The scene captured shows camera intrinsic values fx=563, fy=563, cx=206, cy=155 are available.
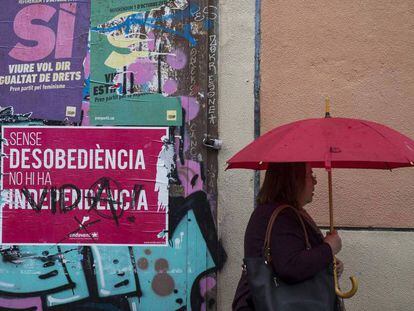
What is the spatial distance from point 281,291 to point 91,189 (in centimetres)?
238

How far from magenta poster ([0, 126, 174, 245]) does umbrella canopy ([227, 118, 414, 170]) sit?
1.91 m

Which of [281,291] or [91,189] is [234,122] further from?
[281,291]

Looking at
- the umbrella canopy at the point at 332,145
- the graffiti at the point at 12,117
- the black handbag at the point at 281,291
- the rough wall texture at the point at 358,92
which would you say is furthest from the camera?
the graffiti at the point at 12,117

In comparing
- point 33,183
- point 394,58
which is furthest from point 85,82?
point 394,58

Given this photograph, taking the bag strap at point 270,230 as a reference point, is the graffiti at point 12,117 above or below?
above

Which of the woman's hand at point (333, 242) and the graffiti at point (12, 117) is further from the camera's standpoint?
the graffiti at point (12, 117)

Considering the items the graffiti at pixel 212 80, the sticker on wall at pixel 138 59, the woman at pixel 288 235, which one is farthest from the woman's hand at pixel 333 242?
the sticker on wall at pixel 138 59

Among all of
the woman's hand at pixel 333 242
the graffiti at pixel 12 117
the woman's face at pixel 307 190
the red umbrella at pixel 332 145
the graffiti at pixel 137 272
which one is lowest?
the graffiti at pixel 137 272

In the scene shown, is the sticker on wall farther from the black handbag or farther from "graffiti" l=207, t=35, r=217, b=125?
the black handbag

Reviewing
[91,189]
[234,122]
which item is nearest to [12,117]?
[91,189]

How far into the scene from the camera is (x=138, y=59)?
4.69 meters

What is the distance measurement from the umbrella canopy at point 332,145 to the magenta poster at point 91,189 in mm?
1912

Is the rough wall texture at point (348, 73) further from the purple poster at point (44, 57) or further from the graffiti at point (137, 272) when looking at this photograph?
the purple poster at point (44, 57)

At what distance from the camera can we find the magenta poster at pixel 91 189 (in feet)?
15.1
